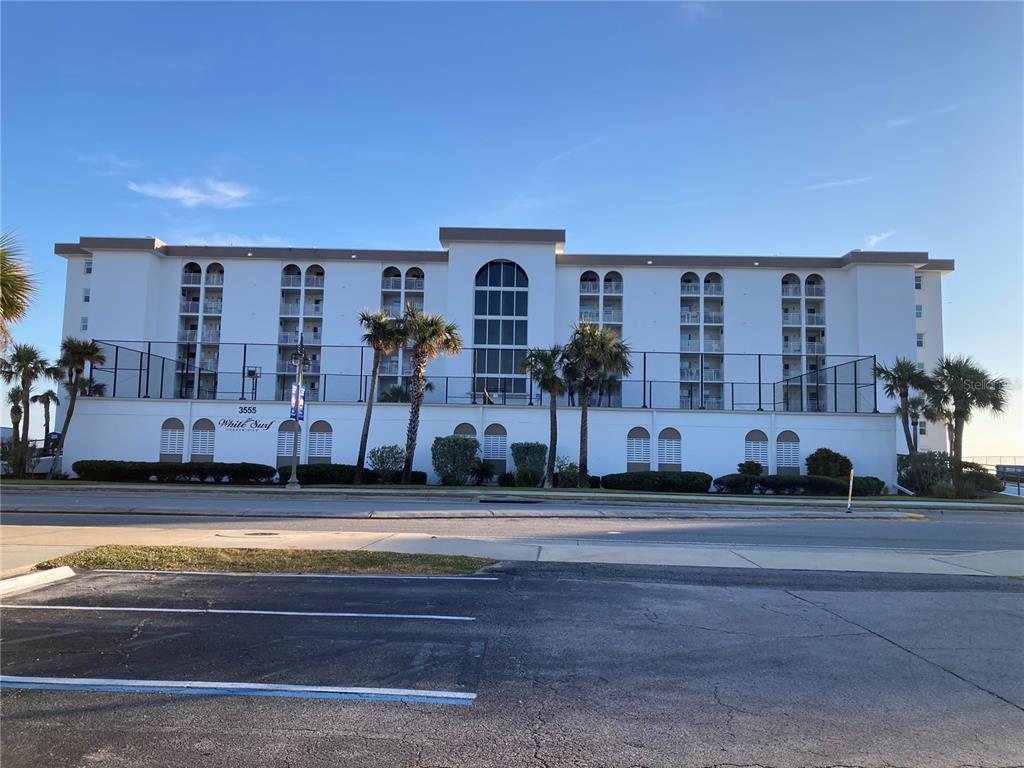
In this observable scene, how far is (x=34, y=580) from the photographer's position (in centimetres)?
948

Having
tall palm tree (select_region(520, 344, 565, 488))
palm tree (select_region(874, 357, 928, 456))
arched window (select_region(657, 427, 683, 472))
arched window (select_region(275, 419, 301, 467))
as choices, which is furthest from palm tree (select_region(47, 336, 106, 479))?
palm tree (select_region(874, 357, 928, 456))

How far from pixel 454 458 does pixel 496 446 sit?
345cm

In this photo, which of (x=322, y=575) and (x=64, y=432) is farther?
(x=64, y=432)

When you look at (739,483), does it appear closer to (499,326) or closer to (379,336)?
(379,336)

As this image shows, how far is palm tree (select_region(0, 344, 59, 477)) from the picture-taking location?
41.0 meters

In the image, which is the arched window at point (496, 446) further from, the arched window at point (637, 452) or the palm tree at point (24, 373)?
the palm tree at point (24, 373)

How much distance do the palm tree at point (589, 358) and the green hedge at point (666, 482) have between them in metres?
2.17

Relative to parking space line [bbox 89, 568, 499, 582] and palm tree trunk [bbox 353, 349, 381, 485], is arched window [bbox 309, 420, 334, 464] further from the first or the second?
parking space line [bbox 89, 568, 499, 582]

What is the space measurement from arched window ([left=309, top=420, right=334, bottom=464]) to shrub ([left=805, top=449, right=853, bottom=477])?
2707 cm

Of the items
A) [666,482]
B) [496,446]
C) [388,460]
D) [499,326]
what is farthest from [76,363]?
[666,482]

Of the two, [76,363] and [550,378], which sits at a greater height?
[76,363]

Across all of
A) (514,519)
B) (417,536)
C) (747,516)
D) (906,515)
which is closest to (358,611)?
(417,536)

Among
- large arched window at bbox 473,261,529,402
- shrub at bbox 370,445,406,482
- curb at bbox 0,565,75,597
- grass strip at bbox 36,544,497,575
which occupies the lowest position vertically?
curb at bbox 0,565,75,597

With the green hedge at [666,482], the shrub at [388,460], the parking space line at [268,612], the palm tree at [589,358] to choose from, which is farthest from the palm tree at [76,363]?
the parking space line at [268,612]
